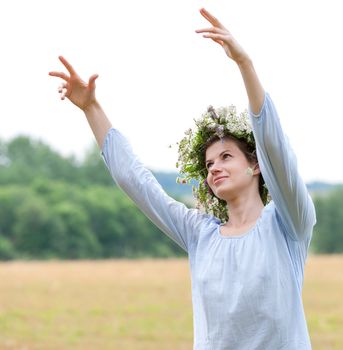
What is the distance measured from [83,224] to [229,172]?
68.1 meters

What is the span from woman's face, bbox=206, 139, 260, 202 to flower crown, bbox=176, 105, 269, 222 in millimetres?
57

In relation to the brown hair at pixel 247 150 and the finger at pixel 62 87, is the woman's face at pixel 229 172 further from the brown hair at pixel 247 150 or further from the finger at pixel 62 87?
the finger at pixel 62 87

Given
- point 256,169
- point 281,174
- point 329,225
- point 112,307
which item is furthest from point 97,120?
point 329,225

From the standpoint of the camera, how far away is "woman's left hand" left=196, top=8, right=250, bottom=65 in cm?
334

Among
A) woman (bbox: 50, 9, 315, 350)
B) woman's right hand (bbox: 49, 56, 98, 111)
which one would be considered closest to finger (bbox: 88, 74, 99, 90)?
woman's right hand (bbox: 49, 56, 98, 111)

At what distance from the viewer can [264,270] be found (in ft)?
11.4

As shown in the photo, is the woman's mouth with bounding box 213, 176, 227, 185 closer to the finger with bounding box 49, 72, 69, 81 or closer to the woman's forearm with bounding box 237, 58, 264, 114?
the woman's forearm with bounding box 237, 58, 264, 114

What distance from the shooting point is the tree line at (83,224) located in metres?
68.8

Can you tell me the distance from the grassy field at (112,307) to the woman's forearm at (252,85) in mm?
11375

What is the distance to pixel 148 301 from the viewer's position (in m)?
23.7

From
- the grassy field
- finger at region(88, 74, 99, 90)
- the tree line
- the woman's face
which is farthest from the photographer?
the tree line

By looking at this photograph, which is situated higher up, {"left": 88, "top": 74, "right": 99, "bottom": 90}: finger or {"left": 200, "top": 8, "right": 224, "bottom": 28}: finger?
{"left": 200, "top": 8, "right": 224, "bottom": 28}: finger

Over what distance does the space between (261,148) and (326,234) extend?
7251 cm

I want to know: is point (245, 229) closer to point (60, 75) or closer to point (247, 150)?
point (247, 150)
